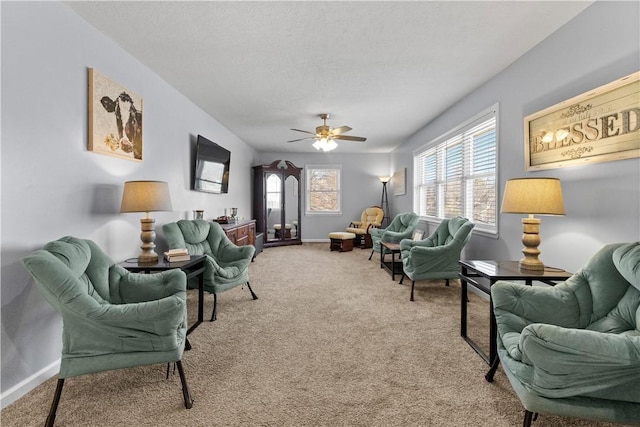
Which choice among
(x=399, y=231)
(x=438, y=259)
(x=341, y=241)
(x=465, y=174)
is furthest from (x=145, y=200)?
(x=341, y=241)

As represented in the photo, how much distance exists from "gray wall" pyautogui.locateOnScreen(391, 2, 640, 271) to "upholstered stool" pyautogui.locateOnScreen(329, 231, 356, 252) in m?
3.68

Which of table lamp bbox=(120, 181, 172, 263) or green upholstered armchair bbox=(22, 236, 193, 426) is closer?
green upholstered armchair bbox=(22, 236, 193, 426)

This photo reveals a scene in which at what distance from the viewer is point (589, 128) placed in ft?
7.18

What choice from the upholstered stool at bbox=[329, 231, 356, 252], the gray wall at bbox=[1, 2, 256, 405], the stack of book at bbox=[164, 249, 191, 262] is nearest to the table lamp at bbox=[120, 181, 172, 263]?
the stack of book at bbox=[164, 249, 191, 262]

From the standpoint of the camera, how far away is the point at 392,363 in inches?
84.6

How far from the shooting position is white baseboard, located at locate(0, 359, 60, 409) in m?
1.71

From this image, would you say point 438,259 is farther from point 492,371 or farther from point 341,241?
point 341,241

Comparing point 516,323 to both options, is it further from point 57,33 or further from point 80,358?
point 57,33

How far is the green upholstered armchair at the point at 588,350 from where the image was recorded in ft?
4.05

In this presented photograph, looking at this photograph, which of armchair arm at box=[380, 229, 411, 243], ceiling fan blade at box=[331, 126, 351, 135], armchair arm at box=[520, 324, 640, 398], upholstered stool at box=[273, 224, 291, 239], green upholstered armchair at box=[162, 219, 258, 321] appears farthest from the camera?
upholstered stool at box=[273, 224, 291, 239]

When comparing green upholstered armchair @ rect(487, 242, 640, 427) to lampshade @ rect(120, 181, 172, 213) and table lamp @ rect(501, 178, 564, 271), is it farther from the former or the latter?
lampshade @ rect(120, 181, 172, 213)

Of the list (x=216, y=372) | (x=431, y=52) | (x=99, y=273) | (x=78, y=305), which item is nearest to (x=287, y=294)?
(x=216, y=372)

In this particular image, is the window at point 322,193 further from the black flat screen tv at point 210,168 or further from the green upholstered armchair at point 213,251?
the green upholstered armchair at point 213,251

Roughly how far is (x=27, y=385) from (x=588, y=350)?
9.76 ft
